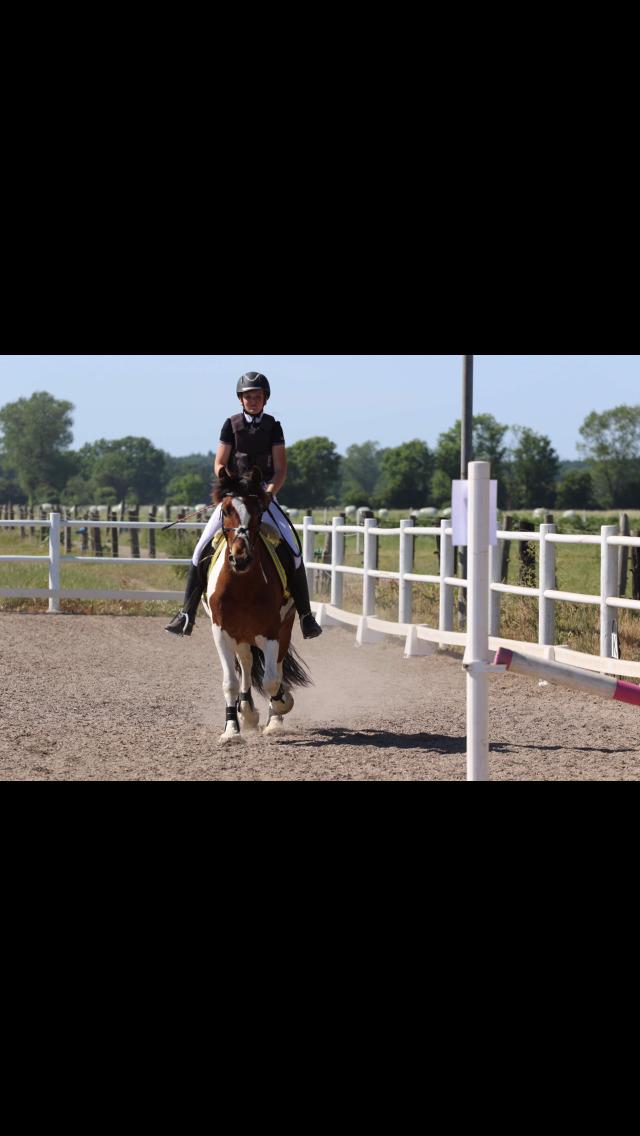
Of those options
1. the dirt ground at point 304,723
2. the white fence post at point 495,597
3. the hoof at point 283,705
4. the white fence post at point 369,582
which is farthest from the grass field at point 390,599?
the hoof at point 283,705

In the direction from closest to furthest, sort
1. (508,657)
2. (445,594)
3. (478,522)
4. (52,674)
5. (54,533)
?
(508,657)
(478,522)
(52,674)
(445,594)
(54,533)

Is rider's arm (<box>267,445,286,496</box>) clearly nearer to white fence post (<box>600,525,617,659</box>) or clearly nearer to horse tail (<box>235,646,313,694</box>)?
horse tail (<box>235,646,313,694</box>)

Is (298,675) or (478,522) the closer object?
(478,522)

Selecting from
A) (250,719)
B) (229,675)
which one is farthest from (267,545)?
(250,719)

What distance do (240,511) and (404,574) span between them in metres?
7.84

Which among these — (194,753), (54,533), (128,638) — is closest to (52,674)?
(128,638)

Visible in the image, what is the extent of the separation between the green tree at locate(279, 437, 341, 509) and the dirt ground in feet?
420

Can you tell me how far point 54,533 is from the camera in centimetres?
2128

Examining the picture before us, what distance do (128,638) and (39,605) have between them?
5.26 metres

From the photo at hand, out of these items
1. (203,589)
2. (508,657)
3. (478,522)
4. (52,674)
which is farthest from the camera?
(52,674)

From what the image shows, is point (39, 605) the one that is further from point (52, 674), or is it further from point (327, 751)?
point (327, 751)

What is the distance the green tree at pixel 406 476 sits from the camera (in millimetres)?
149375

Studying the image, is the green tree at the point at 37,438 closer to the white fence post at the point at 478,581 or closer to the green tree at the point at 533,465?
the green tree at the point at 533,465

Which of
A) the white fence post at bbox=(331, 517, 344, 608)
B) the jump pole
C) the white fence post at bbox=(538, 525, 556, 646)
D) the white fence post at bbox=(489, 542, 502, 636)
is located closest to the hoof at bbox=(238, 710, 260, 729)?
the white fence post at bbox=(538, 525, 556, 646)
